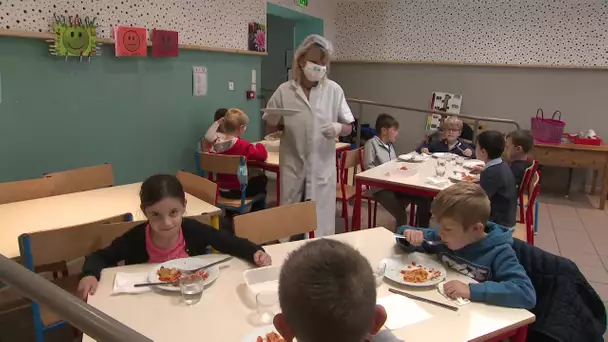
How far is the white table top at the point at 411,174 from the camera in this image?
328 cm

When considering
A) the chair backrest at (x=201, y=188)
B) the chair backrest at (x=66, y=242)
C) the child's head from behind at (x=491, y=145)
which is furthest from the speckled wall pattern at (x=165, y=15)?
the child's head from behind at (x=491, y=145)

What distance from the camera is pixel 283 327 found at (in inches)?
35.5

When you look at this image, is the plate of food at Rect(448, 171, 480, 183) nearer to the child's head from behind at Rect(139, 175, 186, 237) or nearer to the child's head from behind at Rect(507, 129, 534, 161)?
the child's head from behind at Rect(507, 129, 534, 161)

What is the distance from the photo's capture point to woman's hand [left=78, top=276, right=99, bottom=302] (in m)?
1.53

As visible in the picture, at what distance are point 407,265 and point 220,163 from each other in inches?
83.6

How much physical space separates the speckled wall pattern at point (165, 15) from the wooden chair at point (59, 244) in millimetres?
1942

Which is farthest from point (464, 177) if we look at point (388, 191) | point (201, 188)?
point (201, 188)

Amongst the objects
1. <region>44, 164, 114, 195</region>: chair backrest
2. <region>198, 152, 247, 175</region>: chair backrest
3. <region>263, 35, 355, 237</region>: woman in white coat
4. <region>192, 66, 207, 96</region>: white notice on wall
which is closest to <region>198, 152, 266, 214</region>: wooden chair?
<region>198, 152, 247, 175</region>: chair backrest

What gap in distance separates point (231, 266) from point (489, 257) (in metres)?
0.94

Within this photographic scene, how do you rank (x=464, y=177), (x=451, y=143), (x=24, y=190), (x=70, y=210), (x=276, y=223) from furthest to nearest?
(x=451, y=143) → (x=464, y=177) → (x=24, y=190) → (x=70, y=210) → (x=276, y=223)

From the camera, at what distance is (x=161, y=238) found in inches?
75.4

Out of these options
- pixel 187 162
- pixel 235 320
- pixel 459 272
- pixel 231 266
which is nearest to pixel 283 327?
pixel 235 320

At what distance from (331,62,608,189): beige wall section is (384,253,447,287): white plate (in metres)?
5.19

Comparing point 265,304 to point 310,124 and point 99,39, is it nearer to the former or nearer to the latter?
point 310,124
